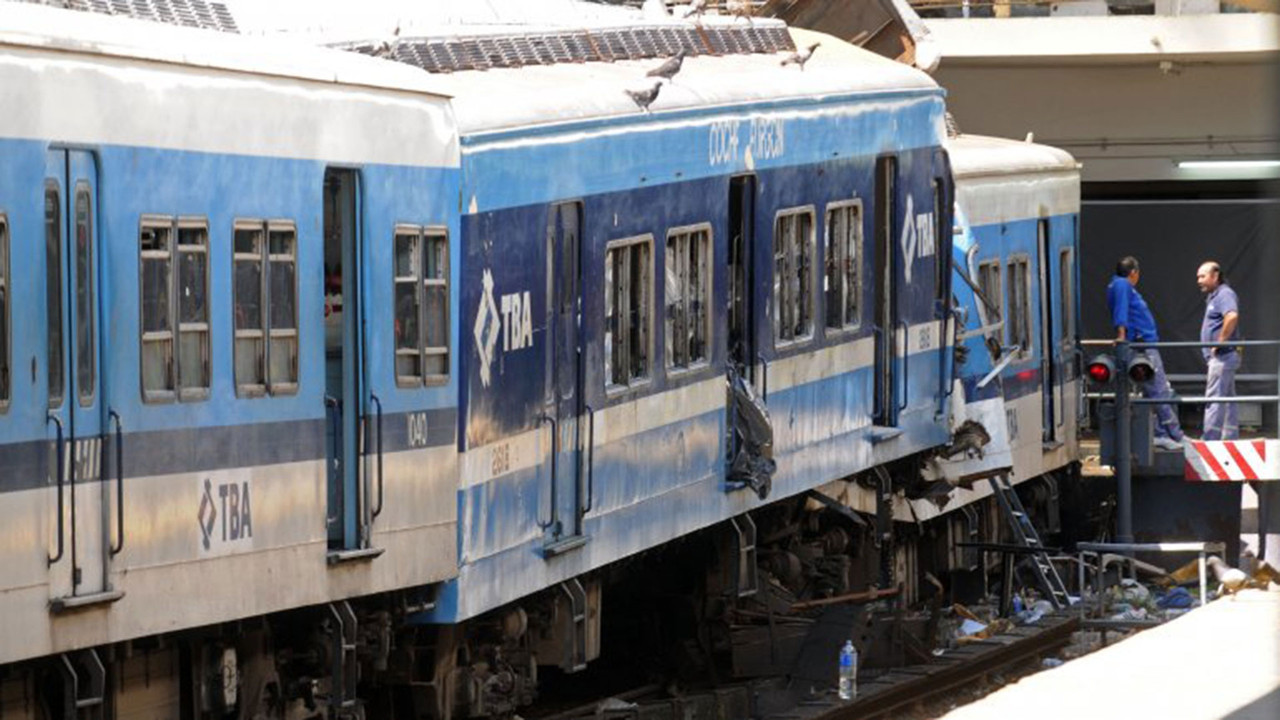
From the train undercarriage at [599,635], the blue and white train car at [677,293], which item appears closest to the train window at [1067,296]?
the train undercarriage at [599,635]

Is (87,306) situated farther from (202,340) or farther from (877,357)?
(877,357)

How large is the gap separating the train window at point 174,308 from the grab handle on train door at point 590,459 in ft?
13.5

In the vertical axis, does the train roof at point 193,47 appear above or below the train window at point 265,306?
above

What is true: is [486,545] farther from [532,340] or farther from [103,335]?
[103,335]

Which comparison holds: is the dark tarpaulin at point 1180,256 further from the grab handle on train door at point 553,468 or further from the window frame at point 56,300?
the window frame at point 56,300

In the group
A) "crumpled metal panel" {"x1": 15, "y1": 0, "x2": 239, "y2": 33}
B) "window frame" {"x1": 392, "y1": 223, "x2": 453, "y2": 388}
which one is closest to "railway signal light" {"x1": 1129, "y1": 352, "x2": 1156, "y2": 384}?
"window frame" {"x1": 392, "y1": 223, "x2": 453, "y2": 388}

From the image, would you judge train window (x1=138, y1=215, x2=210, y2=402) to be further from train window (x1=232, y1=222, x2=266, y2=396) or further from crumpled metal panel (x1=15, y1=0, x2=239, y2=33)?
crumpled metal panel (x1=15, y1=0, x2=239, y2=33)

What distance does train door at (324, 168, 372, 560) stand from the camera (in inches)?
501

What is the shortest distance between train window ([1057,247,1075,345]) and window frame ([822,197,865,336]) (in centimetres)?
811

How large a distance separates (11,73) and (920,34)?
1672cm

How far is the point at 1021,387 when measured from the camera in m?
26.5

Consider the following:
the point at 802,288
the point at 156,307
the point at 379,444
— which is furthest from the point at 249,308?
the point at 802,288

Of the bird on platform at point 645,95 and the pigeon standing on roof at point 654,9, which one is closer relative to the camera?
the bird on platform at point 645,95

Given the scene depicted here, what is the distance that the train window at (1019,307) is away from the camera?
26.7 meters
